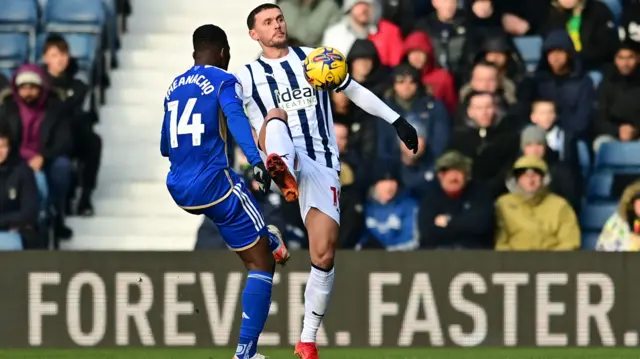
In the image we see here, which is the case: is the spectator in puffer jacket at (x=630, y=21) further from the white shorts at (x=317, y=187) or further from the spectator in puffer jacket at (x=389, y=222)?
the white shorts at (x=317, y=187)

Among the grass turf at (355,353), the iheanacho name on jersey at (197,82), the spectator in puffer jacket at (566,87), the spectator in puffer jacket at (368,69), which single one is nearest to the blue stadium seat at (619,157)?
the spectator in puffer jacket at (566,87)

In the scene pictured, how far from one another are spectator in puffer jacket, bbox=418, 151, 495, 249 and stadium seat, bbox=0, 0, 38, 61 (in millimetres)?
3863

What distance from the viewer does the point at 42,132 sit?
12.4 metres

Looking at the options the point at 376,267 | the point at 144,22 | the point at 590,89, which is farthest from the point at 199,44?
the point at 144,22

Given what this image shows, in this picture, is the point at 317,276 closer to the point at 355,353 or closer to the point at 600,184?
the point at 355,353

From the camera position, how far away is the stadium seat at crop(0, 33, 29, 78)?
522 inches

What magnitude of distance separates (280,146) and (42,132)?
4.25m

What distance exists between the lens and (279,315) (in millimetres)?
11000

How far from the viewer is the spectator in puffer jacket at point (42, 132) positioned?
12.4 metres

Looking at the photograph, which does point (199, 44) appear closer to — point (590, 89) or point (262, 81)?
point (262, 81)

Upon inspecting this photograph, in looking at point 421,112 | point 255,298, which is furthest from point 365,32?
point 255,298

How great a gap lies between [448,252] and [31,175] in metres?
3.27

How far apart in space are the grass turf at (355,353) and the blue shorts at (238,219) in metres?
1.93

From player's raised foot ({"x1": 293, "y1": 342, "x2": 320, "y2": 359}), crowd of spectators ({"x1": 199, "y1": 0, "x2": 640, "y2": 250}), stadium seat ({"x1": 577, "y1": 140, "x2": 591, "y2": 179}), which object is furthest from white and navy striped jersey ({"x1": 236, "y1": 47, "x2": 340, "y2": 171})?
stadium seat ({"x1": 577, "y1": 140, "x2": 591, "y2": 179})
